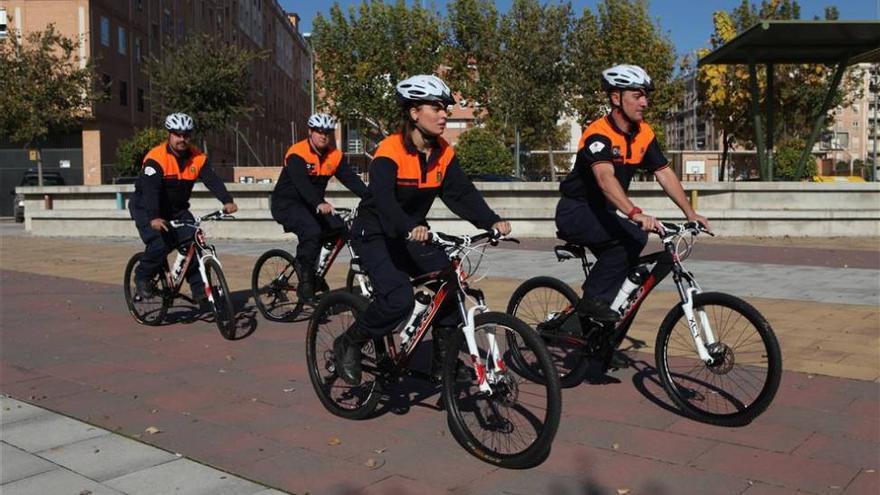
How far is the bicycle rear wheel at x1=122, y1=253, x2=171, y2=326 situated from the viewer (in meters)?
7.75

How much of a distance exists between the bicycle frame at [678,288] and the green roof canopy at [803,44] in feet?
42.2

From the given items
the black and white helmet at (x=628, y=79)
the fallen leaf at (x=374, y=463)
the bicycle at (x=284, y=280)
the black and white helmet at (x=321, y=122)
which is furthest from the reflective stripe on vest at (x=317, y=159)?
the fallen leaf at (x=374, y=463)

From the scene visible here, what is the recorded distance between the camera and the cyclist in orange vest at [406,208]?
4277mm

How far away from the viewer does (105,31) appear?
42000 millimetres

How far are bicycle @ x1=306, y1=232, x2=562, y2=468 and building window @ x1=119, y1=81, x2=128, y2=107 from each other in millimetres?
42696

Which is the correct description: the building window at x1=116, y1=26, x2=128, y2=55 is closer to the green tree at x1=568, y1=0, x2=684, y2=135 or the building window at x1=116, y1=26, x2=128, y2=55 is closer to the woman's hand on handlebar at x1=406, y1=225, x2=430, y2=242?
the green tree at x1=568, y1=0, x2=684, y2=135

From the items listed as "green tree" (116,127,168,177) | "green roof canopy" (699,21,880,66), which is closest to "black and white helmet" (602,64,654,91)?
"green roof canopy" (699,21,880,66)

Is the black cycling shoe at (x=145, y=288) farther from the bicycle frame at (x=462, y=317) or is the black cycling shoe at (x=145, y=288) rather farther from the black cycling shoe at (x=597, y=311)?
the black cycling shoe at (x=597, y=311)

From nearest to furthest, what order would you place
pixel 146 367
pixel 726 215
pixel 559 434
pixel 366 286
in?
pixel 559 434 < pixel 146 367 < pixel 366 286 < pixel 726 215

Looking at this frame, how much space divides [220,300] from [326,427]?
9.04 feet

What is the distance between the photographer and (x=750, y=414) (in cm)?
437

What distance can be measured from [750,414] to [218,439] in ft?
9.02

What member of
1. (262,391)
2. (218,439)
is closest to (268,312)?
(262,391)

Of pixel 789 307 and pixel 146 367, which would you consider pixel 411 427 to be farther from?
pixel 789 307
